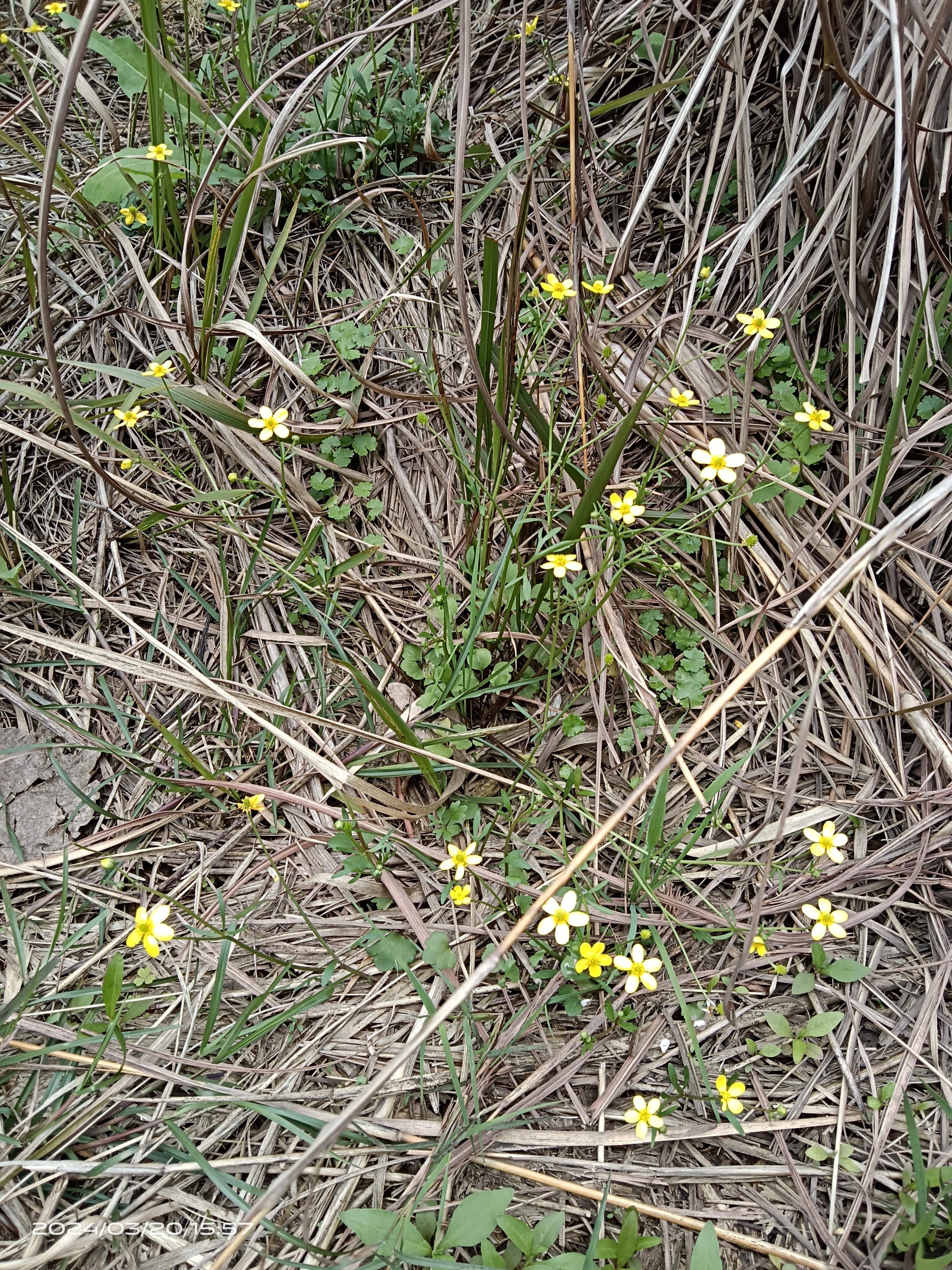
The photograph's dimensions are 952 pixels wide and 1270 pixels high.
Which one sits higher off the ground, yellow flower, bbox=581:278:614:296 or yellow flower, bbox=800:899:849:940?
yellow flower, bbox=581:278:614:296

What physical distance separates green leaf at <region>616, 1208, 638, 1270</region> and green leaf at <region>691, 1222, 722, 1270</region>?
0.09 m

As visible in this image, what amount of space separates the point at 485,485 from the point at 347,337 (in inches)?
23.6

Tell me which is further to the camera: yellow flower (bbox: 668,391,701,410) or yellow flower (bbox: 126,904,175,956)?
yellow flower (bbox: 668,391,701,410)

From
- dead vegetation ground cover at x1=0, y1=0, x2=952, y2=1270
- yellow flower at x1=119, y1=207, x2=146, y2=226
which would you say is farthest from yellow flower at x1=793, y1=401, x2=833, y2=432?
yellow flower at x1=119, y1=207, x2=146, y2=226

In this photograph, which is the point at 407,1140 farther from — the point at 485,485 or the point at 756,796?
the point at 485,485

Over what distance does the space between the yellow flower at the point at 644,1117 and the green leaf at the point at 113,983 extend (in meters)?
0.88

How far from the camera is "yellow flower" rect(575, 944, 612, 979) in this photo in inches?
57.2

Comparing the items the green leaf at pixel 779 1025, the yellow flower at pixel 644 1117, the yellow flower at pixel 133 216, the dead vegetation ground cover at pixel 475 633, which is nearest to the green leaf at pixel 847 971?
the dead vegetation ground cover at pixel 475 633

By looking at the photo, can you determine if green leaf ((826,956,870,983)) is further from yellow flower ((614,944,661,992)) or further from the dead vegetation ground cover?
yellow flower ((614,944,661,992))

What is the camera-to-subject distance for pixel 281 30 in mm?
2477

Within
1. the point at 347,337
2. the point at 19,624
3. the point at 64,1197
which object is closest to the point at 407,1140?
the point at 64,1197

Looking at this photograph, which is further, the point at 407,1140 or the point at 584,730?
the point at 584,730

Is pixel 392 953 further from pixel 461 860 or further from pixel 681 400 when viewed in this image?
pixel 681 400

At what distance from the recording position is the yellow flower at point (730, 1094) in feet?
4.57
